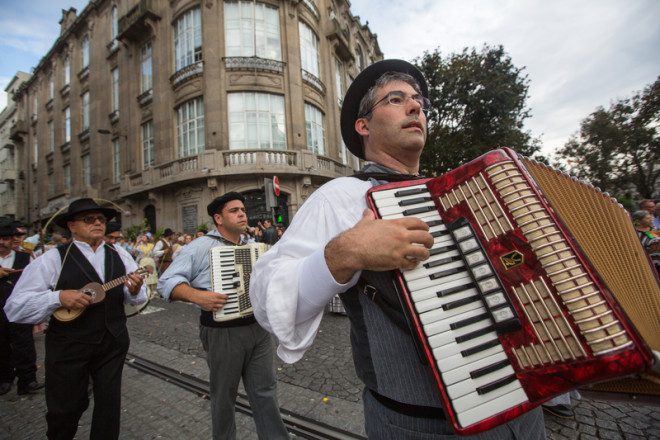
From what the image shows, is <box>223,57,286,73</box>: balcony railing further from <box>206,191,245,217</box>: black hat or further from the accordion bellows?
the accordion bellows

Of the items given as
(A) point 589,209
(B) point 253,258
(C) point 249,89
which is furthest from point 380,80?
(C) point 249,89

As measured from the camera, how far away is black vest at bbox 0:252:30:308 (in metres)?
4.29

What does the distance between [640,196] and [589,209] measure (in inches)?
1058

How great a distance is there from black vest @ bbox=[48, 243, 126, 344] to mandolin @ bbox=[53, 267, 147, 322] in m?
0.05

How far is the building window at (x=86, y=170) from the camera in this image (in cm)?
2138

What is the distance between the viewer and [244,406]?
3.29 metres

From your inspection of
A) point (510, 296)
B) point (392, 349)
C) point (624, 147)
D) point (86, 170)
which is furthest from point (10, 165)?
point (624, 147)

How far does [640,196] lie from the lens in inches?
784

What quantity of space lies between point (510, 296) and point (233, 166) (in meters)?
14.1

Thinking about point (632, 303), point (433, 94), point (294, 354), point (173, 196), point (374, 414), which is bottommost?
point (374, 414)

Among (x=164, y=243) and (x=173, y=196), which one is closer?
(x=164, y=243)

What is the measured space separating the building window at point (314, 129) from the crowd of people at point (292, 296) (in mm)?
13565

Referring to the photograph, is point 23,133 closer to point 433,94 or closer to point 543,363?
point 433,94

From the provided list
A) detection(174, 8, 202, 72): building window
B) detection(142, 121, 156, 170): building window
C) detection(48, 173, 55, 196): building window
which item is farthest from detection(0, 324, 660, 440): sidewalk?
detection(48, 173, 55, 196): building window
